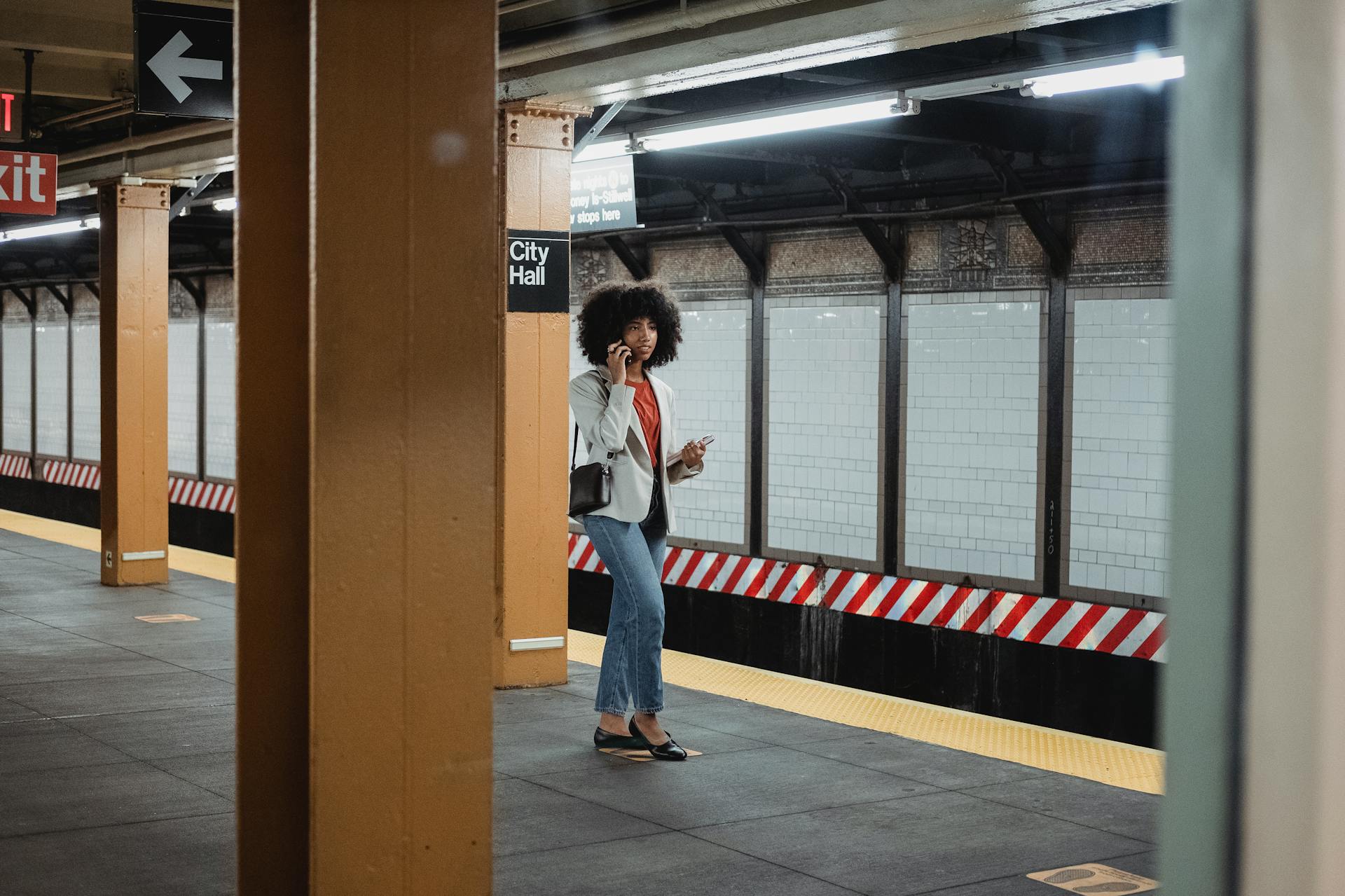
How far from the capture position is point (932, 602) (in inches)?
464

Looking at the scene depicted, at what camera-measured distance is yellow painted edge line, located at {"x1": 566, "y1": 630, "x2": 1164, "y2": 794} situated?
7.14 meters

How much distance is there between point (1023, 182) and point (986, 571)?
3.01 meters

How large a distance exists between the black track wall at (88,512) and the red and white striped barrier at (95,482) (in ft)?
0.31

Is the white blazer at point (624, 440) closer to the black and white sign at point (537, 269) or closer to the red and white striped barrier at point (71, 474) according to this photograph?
the black and white sign at point (537, 269)

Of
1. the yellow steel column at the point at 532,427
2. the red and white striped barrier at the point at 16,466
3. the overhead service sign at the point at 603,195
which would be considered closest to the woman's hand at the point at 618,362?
the yellow steel column at the point at 532,427

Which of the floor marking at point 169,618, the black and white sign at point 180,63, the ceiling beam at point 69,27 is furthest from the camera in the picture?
the floor marking at point 169,618

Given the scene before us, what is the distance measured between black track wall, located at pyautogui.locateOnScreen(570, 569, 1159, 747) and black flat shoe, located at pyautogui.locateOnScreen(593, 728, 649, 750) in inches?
190

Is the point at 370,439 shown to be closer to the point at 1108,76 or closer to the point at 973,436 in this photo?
the point at 1108,76

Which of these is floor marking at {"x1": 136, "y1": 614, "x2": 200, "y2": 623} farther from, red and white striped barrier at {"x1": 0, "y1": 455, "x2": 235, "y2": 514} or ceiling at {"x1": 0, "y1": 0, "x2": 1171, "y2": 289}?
red and white striped barrier at {"x1": 0, "y1": 455, "x2": 235, "y2": 514}

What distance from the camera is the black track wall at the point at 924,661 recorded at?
1034 centimetres

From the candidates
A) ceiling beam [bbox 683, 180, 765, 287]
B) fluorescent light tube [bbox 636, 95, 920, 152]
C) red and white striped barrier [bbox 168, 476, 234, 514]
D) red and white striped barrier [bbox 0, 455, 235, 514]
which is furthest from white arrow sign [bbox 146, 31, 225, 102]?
red and white striped barrier [bbox 168, 476, 234, 514]

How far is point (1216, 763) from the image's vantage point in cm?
98

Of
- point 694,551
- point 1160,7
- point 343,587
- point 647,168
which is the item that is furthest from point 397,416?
point 694,551

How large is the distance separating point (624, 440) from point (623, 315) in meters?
0.63
